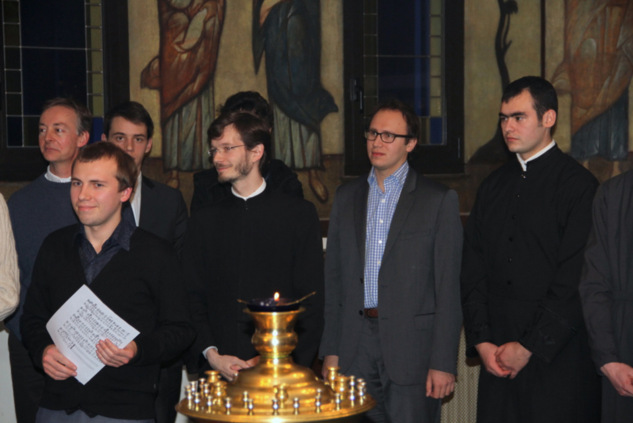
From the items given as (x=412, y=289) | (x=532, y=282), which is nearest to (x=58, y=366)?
(x=412, y=289)

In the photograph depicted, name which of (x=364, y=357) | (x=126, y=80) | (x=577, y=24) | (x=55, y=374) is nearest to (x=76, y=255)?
(x=55, y=374)

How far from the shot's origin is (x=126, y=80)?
7988 mm

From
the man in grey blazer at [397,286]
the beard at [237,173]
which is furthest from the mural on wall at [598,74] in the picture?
the beard at [237,173]

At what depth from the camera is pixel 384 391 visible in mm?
4379

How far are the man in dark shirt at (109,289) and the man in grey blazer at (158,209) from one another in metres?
1.27

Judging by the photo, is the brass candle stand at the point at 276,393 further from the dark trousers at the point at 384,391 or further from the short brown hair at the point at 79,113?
the short brown hair at the point at 79,113

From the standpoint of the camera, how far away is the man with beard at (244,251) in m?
4.10

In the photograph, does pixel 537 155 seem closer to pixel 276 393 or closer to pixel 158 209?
pixel 158 209

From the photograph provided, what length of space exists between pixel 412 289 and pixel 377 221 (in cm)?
39

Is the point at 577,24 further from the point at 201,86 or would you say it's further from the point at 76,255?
the point at 76,255

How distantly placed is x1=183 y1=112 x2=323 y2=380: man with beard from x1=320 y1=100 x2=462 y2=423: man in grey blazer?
0.33 metres

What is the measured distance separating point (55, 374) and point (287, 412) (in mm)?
1469

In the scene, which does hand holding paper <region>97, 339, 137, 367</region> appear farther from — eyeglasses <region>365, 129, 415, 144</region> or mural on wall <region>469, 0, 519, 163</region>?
mural on wall <region>469, 0, 519, 163</region>

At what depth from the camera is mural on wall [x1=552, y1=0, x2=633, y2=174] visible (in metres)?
9.09
